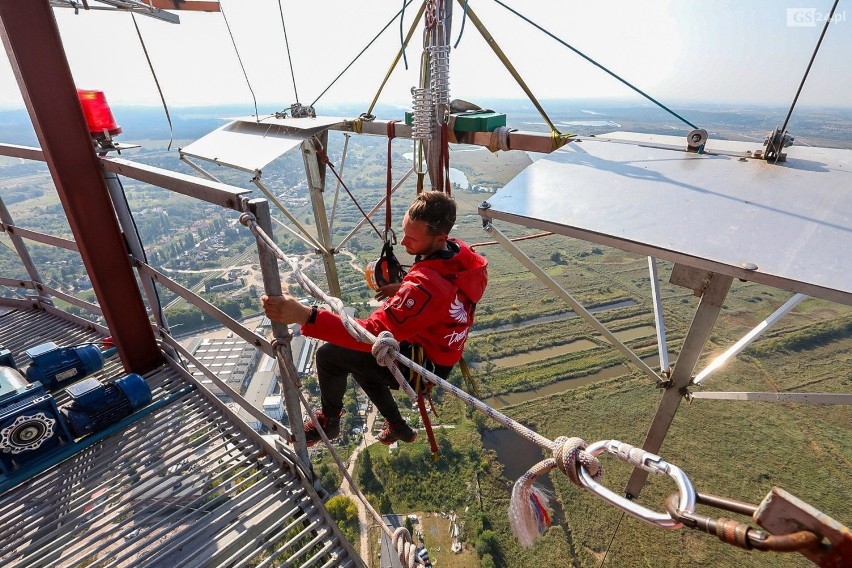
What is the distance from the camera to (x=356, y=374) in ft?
11.6

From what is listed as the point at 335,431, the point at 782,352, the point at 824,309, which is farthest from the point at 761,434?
the point at 335,431

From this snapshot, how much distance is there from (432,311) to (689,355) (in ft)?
10.2

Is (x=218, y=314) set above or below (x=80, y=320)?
above

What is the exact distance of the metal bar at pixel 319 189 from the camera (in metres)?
6.59

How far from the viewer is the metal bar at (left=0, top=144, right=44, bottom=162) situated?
4.50 m

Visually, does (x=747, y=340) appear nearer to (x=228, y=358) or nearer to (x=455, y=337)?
(x=455, y=337)

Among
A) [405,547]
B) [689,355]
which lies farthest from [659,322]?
[405,547]

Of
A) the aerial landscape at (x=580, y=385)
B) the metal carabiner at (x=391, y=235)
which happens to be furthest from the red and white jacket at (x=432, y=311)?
the aerial landscape at (x=580, y=385)

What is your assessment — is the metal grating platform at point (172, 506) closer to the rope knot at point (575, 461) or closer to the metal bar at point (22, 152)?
the rope knot at point (575, 461)

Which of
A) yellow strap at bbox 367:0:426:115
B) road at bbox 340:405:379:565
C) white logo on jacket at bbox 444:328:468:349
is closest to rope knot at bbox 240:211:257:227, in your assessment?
white logo on jacket at bbox 444:328:468:349

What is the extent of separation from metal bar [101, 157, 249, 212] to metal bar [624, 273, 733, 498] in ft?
12.5

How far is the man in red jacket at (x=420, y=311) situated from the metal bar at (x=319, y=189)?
387cm

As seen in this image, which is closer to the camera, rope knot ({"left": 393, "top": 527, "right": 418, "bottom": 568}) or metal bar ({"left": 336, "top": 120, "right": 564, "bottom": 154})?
rope knot ({"left": 393, "top": 527, "right": 418, "bottom": 568})

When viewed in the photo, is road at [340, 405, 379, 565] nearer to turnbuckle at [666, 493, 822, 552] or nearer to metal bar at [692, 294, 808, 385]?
metal bar at [692, 294, 808, 385]
